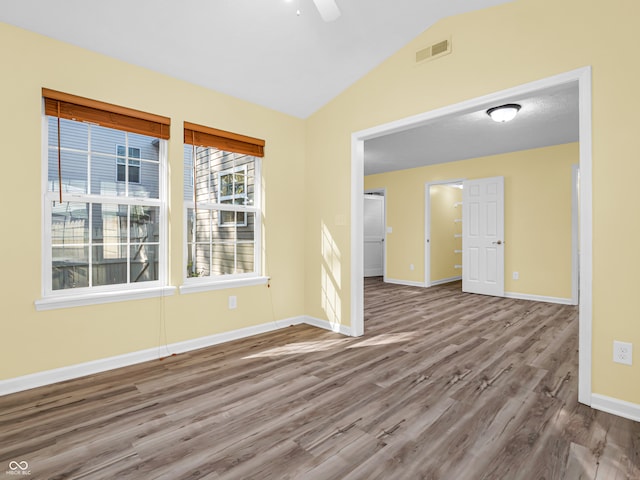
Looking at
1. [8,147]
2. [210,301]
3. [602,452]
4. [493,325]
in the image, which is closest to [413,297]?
[493,325]

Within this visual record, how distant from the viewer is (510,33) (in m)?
2.67

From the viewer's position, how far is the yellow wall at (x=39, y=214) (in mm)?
2457

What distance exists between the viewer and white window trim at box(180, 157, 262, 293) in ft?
11.1

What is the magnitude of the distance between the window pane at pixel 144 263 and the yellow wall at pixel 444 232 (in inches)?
218

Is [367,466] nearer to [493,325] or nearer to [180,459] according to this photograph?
[180,459]

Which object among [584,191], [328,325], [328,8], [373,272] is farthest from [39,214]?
[373,272]

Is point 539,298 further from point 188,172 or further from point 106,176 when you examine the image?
point 106,176

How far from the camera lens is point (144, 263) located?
3186 millimetres

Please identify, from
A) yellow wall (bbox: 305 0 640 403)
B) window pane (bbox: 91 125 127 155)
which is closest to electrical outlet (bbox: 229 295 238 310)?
window pane (bbox: 91 125 127 155)

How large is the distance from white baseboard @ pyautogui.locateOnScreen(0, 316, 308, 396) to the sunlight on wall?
738 mm

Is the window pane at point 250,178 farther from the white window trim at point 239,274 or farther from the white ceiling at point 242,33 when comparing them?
the white ceiling at point 242,33

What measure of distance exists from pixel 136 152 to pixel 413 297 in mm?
4731

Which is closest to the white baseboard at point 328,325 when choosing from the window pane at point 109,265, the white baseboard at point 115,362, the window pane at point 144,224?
the white baseboard at point 115,362

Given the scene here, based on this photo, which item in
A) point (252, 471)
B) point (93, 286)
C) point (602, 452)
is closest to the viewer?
point (252, 471)
